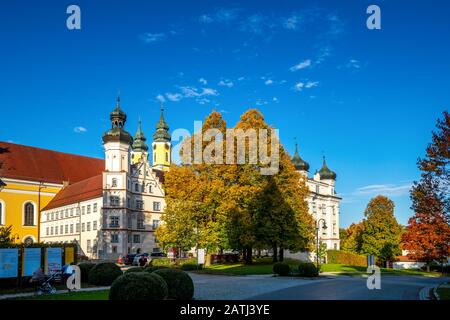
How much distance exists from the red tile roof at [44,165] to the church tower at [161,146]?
68.3 ft

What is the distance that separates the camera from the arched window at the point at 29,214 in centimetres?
7175

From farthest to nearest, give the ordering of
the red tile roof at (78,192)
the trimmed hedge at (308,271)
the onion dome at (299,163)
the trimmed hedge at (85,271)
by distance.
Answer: the onion dome at (299,163), the red tile roof at (78,192), the trimmed hedge at (308,271), the trimmed hedge at (85,271)

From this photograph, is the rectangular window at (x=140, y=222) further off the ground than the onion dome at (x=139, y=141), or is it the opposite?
the onion dome at (x=139, y=141)

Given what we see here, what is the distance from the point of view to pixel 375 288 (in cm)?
2414

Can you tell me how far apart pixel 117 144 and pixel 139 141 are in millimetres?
47867

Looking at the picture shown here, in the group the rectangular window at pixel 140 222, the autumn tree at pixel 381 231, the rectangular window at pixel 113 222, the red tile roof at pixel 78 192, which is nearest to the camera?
the rectangular window at pixel 113 222

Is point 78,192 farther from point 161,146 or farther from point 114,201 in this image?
point 161,146

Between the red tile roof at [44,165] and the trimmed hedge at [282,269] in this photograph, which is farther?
the red tile roof at [44,165]

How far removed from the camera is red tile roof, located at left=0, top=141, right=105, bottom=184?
234 ft

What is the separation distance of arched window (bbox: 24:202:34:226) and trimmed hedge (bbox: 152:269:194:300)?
61377 mm

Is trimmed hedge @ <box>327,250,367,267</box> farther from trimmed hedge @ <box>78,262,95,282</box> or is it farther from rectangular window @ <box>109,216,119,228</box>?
trimmed hedge @ <box>78,262,95,282</box>

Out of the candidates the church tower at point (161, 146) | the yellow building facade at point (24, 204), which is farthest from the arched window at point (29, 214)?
the church tower at point (161, 146)

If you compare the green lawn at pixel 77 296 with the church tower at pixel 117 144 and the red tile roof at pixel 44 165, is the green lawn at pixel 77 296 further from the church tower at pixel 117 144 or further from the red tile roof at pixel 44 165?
the red tile roof at pixel 44 165

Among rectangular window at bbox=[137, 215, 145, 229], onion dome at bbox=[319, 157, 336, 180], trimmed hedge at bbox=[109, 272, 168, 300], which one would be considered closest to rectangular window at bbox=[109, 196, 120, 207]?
rectangular window at bbox=[137, 215, 145, 229]
